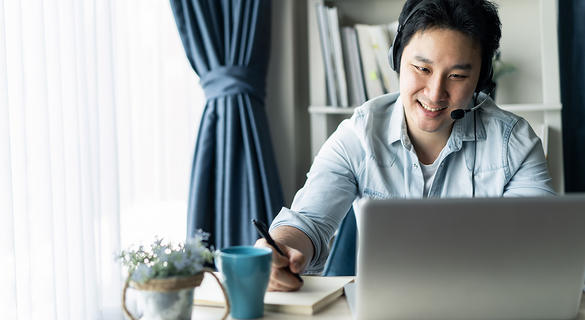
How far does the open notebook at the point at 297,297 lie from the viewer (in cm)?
101

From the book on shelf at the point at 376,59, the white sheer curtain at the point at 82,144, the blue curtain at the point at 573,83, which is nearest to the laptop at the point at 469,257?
the white sheer curtain at the point at 82,144

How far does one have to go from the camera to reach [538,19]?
8.10ft

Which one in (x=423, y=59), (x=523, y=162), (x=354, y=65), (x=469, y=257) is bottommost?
(x=469, y=257)

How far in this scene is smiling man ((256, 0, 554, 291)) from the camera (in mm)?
1457

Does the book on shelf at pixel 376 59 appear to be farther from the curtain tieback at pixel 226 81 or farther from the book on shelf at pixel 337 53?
the curtain tieback at pixel 226 81

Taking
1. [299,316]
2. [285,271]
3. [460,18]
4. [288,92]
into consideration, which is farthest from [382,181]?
[288,92]

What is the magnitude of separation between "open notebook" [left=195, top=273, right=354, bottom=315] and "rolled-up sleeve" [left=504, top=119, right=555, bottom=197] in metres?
0.62

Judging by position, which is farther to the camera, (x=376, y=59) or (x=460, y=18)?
(x=376, y=59)

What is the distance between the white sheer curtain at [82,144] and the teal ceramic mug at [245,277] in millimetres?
683

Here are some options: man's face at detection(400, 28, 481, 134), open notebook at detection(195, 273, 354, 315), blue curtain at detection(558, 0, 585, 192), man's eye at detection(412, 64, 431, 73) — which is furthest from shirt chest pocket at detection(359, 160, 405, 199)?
blue curtain at detection(558, 0, 585, 192)

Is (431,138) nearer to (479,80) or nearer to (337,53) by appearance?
(479,80)

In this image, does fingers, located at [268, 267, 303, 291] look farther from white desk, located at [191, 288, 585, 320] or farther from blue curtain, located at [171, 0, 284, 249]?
blue curtain, located at [171, 0, 284, 249]

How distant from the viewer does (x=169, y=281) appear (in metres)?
0.85

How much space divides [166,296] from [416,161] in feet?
2.97
